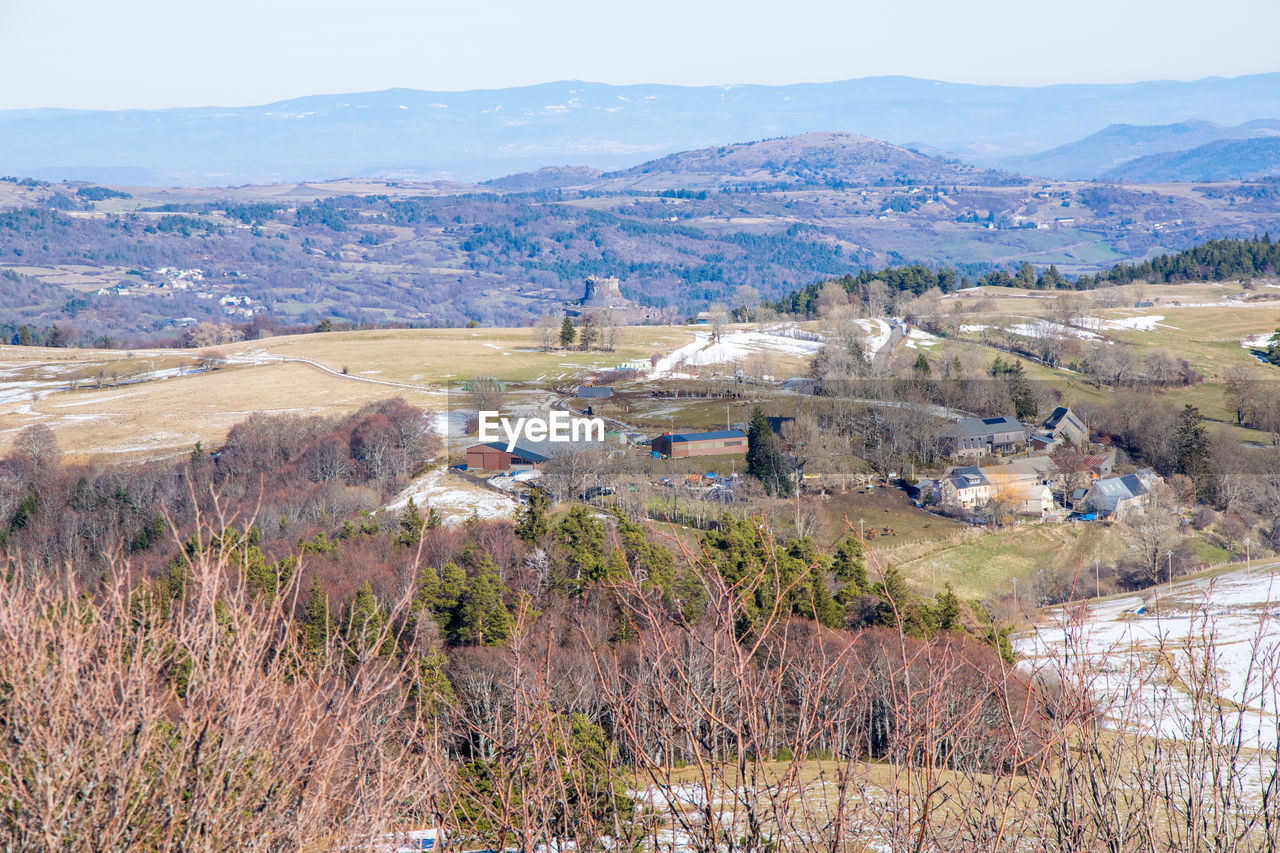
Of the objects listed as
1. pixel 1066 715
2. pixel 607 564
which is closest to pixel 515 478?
pixel 607 564

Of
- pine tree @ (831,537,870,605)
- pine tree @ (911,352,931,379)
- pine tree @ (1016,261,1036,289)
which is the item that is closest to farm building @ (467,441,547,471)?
pine tree @ (831,537,870,605)

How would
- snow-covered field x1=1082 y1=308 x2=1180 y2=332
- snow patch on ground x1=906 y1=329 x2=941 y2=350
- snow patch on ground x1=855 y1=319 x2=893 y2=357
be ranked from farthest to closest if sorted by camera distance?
1. snow-covered field x1=1082 y1=308 x2=1180 y2=332
2. snow patch on ground x1=906 y1=329 x2=941 y2=350
3. snow patch on ground x1=855 y1=319 x2=893 y2=357

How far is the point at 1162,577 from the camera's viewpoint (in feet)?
154

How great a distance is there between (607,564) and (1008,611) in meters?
18.4

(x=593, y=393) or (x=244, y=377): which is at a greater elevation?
(x=593, y=393)

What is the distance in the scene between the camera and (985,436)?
65.9 meters

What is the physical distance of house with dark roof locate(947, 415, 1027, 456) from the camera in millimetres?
64625

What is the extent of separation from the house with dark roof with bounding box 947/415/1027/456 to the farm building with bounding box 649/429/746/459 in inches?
547

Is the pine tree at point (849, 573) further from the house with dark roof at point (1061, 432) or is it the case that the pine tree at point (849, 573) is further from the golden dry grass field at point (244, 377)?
the golden dry grass field at point (244, 377)

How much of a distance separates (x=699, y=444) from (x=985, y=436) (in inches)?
767

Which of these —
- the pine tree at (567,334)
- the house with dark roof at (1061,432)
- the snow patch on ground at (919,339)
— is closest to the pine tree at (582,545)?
the house with dark roof at (1061,432)

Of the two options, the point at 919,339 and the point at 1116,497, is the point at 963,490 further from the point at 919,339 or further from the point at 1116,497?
the point at 919,339

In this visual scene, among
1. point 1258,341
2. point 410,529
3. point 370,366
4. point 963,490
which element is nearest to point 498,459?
point 410,529

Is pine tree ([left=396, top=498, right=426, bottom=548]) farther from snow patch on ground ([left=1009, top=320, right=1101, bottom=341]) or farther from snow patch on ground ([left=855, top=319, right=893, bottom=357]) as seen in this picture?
snow patch on ground ([left=1009, top=320, right=1101, bottom=341])
